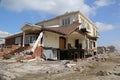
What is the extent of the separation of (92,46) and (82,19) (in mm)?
7526

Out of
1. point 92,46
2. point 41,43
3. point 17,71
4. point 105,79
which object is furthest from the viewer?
point 92,46

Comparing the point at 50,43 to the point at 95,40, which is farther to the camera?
the point at 95,40

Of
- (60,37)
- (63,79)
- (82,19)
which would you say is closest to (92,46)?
(82,19)

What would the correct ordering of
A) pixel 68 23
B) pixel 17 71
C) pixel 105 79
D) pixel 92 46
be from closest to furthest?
pixel 105 79 < pixel 17 71 < pixel 68 23 < pixel 92 46

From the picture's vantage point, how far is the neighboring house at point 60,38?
3494cm

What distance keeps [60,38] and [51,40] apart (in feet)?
9.77

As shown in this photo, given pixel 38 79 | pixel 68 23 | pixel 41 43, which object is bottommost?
pixel 38 79

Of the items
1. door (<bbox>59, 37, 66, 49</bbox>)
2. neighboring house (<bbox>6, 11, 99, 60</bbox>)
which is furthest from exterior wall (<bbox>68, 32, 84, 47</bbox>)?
door (<bbox>59, 37, 66, 49</bbox>)

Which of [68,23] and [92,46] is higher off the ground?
[68,23]

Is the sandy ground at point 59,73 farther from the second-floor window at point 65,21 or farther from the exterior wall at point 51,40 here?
the second-floor window at point 65,21

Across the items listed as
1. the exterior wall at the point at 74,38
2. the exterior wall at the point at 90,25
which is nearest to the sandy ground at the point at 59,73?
the exterior wall at the point at 74,38

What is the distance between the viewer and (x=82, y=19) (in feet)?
155

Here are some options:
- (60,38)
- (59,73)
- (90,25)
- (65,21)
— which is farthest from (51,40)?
(90,25)

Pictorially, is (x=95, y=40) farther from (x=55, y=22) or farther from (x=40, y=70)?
(x=40, y=70)
